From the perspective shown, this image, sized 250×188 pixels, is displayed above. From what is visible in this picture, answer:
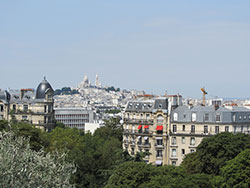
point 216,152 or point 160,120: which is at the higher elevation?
point 160,120

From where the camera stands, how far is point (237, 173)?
6228 cm

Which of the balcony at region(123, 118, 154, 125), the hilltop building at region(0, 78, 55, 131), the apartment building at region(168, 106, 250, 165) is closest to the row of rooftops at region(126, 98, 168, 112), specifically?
the balcony at region(123, 118, 154, 125)

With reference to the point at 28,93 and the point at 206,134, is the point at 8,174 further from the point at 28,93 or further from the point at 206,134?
the point at 28,93

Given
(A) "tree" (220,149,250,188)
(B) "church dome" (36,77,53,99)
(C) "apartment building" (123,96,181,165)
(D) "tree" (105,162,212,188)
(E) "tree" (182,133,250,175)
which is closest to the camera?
(D) "tree" (105,162,212,188)

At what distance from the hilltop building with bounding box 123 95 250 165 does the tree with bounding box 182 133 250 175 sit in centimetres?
1644

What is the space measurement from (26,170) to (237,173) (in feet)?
99.1

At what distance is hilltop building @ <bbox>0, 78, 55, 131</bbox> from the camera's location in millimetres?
123125

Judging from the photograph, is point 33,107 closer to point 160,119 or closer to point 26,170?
point 160,119

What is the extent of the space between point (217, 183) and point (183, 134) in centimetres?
3369

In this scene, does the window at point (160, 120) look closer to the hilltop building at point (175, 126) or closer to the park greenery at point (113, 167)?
the hilltop building at point (175, 126)

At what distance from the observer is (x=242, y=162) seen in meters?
63.3

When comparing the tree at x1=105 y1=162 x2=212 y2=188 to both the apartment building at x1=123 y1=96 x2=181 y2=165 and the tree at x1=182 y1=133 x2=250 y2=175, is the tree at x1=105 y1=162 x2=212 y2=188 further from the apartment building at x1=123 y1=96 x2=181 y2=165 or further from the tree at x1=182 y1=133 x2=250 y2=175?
the apartment building at x1=123 y1=96 x2=181 y2=165

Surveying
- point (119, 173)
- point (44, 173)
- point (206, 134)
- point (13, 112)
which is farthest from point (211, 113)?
point (44, 173)

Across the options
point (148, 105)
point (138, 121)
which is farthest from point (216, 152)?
point (148, 105)
